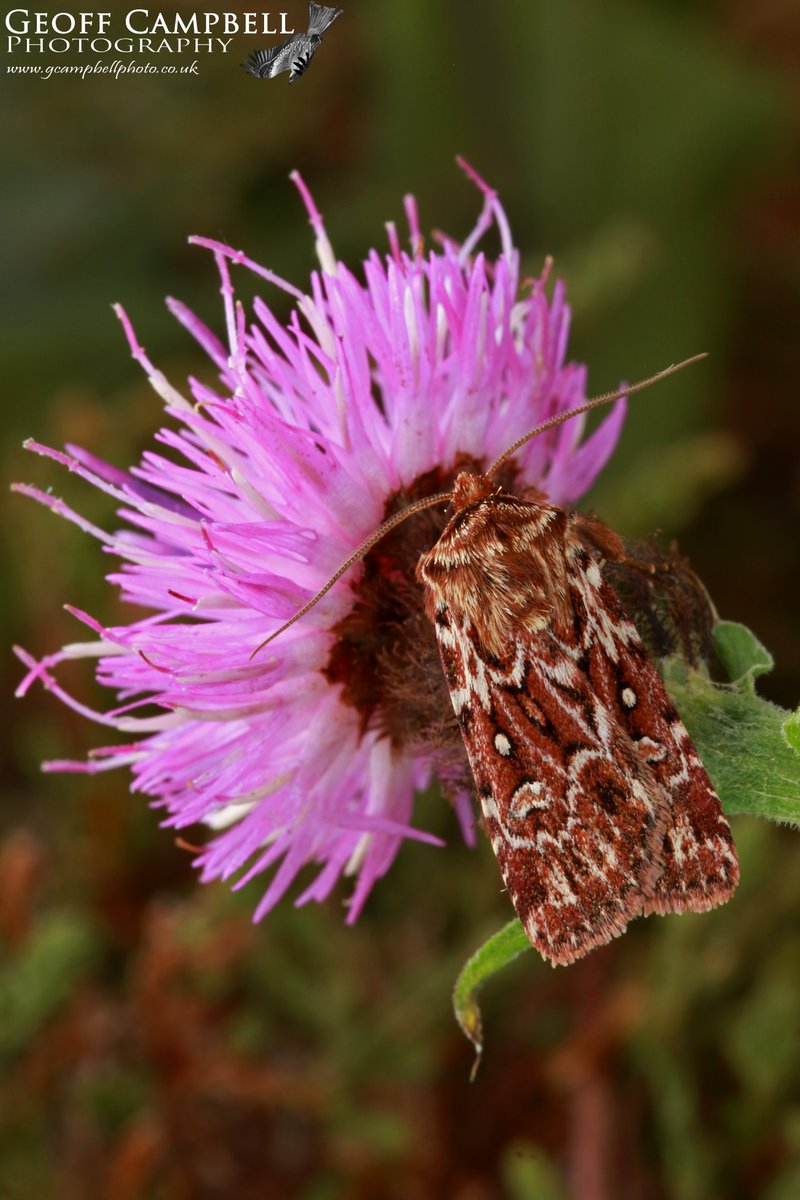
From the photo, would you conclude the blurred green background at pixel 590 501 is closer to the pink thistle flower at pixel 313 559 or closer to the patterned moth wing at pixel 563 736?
the pink thistle flower at pixel 313 559

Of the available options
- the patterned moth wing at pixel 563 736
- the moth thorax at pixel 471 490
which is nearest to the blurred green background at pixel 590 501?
the patterned moth wing at pixel 563 736

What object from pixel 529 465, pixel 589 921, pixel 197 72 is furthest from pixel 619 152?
pixel 589 921

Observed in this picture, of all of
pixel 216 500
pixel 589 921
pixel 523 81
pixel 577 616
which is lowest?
pixel 589 921

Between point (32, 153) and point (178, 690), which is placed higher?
point (32, 153)

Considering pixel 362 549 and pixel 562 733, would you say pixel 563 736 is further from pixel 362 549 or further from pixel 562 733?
pixel 362 549

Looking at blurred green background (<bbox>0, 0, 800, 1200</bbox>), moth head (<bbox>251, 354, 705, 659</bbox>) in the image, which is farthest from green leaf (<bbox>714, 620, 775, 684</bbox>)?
blurred green background (<bbox>0, 0, 800, 1200</bbox>)

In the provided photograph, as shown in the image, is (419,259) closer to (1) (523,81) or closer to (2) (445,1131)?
(2) (445,1131)
